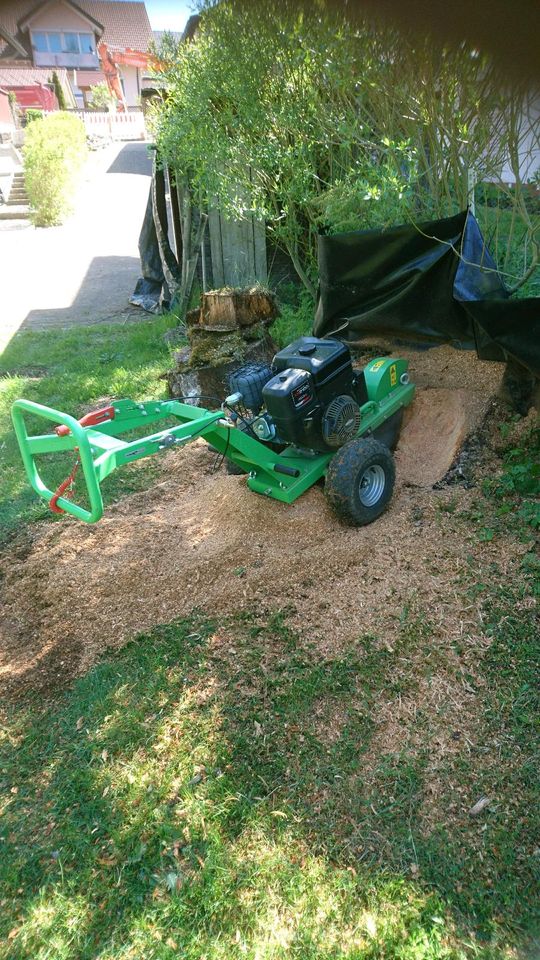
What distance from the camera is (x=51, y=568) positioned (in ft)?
13.7

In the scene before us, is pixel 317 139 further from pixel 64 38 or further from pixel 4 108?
pixel 64 38

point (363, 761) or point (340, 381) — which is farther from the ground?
point (340, 381)

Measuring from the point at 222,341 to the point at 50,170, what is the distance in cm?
1689

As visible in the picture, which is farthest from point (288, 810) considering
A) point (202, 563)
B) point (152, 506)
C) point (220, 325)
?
point (220, 325)

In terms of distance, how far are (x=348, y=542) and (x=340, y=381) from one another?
0.96 m

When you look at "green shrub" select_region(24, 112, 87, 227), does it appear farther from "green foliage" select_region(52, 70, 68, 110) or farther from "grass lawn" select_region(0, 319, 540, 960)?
"green foliage" select_region(52, 70, 68, 110)

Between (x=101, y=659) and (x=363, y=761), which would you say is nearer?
(x=363, y=761)

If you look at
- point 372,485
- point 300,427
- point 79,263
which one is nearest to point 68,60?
point 300,427

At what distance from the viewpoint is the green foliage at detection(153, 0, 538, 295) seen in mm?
4125

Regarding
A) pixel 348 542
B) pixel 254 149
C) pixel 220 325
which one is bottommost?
pixel 348 542

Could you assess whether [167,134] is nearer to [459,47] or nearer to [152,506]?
[152,506]

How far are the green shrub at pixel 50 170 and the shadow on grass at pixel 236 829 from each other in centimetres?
1893

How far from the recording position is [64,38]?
2.21ft

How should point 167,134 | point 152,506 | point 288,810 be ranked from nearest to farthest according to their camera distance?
point 288,810 → point 152,506 → point 167,134
